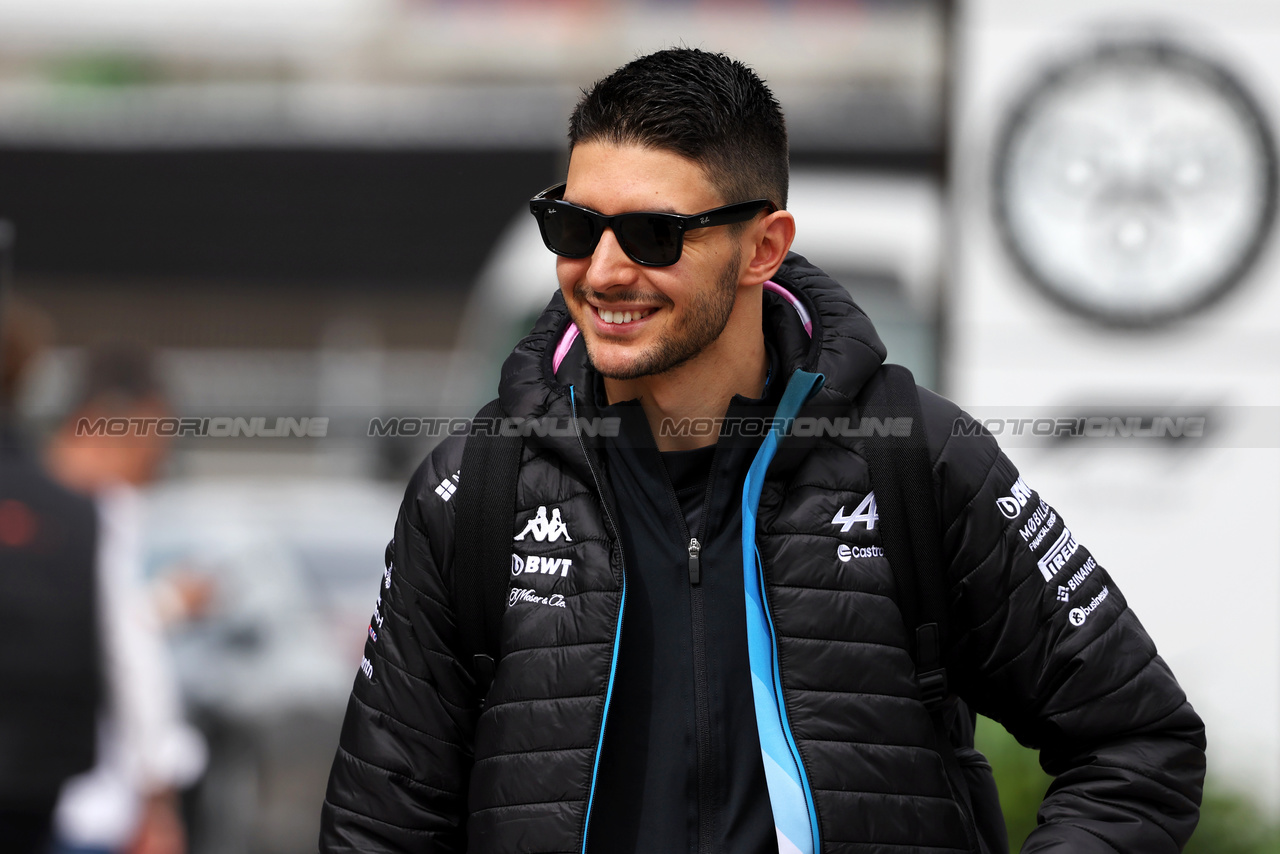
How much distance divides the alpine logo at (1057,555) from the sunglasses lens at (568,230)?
75 centimetres

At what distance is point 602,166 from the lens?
1980 mm

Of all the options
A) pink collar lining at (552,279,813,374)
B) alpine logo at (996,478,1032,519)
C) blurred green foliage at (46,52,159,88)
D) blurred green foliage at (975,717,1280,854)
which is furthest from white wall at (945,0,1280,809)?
blurred green foliage at (46,52,159,88)

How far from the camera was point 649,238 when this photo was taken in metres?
1.95

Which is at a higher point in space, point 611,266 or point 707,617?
point 611,266

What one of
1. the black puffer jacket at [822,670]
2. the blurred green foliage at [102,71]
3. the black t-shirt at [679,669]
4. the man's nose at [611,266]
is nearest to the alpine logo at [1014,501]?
the black puffer jacket at [822,670]

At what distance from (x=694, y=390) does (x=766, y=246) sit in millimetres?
237

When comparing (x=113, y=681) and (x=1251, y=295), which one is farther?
(x=1251, y=295)

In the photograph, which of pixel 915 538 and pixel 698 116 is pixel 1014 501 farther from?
pixel 698 116

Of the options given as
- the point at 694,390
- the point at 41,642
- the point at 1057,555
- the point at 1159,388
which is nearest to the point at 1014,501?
the point at 1057,555

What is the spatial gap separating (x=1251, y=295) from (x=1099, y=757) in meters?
4.77

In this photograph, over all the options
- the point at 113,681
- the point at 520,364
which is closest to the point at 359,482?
the point at 113,681

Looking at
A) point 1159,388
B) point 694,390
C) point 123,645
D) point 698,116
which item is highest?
point 1159,388

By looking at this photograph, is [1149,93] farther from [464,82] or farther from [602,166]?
[464,82]

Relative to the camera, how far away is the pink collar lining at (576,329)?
7.11 feet
